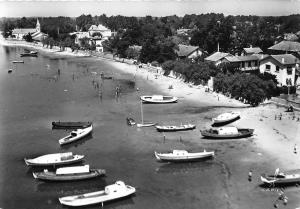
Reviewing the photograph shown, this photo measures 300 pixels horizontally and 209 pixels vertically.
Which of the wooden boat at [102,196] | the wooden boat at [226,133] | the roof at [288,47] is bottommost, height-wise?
the wooden boat at [102,196]

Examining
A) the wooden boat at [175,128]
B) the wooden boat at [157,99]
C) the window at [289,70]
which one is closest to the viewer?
the wooden boat at [175,128]

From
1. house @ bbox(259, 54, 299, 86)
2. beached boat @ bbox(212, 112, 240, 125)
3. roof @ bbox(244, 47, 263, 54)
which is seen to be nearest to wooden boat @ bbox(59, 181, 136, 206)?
beached boat @ bbox(212, 112, 240, 125)

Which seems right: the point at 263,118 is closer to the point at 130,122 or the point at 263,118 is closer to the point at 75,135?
the point at 130,122

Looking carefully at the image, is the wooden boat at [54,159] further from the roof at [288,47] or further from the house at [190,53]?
the house at [190,53]

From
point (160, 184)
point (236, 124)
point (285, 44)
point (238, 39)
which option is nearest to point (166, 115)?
point (236, 124)

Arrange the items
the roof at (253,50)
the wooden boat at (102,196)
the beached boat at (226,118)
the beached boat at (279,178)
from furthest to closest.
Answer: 1. the roof at (253,50)
2. the beached boat at (226,118)
3. the beached boat at (279,178)
4. the wooden boat at (102,196)

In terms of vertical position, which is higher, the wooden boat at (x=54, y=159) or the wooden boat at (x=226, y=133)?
the wooden boat at (x=226, y=133)

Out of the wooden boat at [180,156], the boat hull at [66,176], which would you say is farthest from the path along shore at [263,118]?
the boat hull at [66,176]
